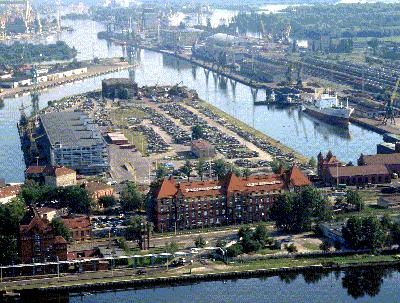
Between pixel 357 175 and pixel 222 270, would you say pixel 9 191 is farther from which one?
pixel 357 175

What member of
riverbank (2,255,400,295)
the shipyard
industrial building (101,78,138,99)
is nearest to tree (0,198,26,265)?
the shipyard

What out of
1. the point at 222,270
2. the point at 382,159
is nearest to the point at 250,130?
the point at 382,159

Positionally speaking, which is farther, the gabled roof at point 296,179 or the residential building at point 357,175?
the residential building at point 357,175

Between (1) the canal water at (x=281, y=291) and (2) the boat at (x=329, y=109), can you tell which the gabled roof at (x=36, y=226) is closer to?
(1) the canal water at (x=281, y=291)

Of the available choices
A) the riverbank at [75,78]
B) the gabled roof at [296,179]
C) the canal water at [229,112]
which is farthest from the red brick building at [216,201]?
the riverbank at [75,78]

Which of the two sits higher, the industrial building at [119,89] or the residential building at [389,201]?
the residential building at [389,201]

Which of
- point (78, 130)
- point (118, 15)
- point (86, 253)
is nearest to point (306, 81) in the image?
point (78, 130)

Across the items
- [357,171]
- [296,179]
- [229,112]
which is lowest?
[229,112]

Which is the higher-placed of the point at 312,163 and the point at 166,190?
the point at 166,190
